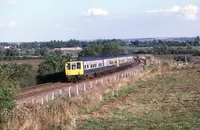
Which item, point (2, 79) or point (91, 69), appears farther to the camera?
point (91, 69)

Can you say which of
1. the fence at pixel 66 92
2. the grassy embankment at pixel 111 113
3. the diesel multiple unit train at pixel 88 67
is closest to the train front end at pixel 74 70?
the diesel multiple unit train at pixel 88 67

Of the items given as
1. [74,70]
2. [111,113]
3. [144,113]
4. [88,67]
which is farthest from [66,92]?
[88,67]

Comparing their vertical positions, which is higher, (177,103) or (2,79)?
(2,79)

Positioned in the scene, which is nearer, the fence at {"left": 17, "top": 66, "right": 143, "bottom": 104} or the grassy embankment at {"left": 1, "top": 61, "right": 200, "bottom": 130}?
the grassy embankment at {"left": 1, "top": 61, "right": 200, "bottom": 130}

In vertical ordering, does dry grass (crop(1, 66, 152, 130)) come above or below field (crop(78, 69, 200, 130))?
above

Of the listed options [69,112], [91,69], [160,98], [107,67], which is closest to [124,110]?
[69,112]

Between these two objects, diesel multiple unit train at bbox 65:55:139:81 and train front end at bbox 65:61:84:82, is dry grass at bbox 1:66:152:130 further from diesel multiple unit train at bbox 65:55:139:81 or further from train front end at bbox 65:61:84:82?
diesel multiple unit train at bbox 65:55:139:81

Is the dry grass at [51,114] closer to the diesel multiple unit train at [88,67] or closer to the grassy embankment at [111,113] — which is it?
the grassy embankment at [111,113]

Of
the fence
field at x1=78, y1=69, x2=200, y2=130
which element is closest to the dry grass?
field at x1=78, y1=69, x2=200, y2=130

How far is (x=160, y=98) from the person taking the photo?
27.6m

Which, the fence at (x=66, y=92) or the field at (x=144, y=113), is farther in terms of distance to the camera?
the fence at (x=66, y=92)

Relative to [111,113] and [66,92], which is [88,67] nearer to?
[66,92]

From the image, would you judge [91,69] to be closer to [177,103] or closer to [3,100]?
[177,103]

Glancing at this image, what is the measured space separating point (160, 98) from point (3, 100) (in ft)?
47.8
